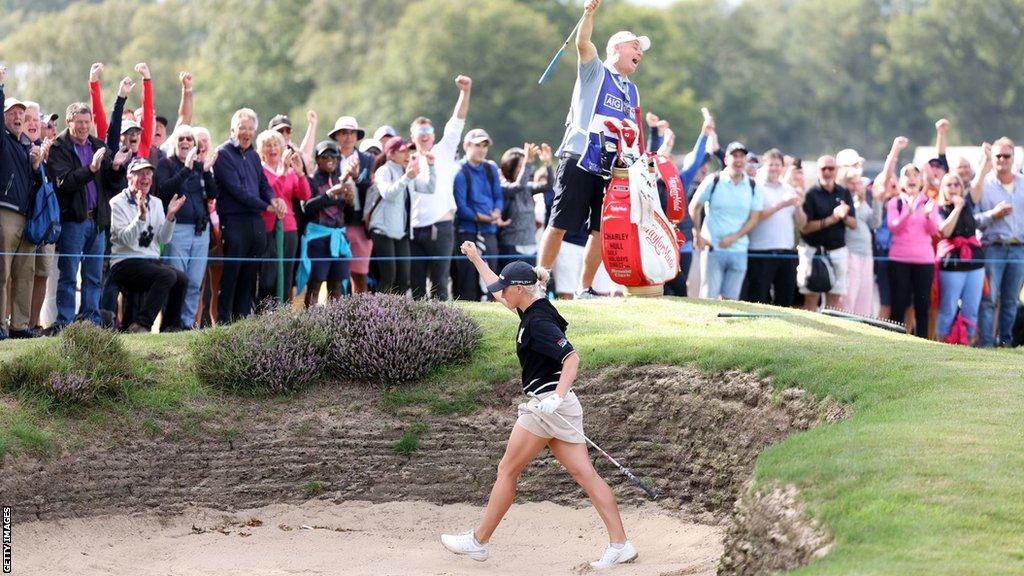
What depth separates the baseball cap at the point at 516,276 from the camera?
10.6 meters

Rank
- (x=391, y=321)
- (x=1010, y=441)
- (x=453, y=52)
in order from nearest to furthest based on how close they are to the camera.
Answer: (x=1010, y=441)
(x=391, y=321)
(x=453, y=52)

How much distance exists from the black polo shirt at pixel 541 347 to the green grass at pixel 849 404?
156 centimetres

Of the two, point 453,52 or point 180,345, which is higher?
point 453,52

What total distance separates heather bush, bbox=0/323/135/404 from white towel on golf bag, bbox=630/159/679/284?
4.59 m

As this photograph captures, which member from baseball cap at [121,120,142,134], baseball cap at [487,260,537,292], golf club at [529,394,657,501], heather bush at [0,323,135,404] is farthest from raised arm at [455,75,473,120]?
baseball cap at [487,260,537,292]

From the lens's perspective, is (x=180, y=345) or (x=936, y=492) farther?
(x=180, y=345)

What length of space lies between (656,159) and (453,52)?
6403 cm

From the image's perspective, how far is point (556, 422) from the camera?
10.7 metres

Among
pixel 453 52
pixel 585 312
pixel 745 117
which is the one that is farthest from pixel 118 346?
pixel 745 117

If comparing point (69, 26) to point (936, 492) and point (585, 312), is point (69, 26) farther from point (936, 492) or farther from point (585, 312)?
point (936, 492)

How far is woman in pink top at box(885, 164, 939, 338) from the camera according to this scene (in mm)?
18297

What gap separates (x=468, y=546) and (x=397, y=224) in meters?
5.94

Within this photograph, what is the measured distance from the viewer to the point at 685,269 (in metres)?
18.6

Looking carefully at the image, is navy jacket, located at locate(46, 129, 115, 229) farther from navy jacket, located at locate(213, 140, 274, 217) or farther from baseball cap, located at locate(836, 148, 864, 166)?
baseball cap, located at locate(836, 148, 864, 166)
